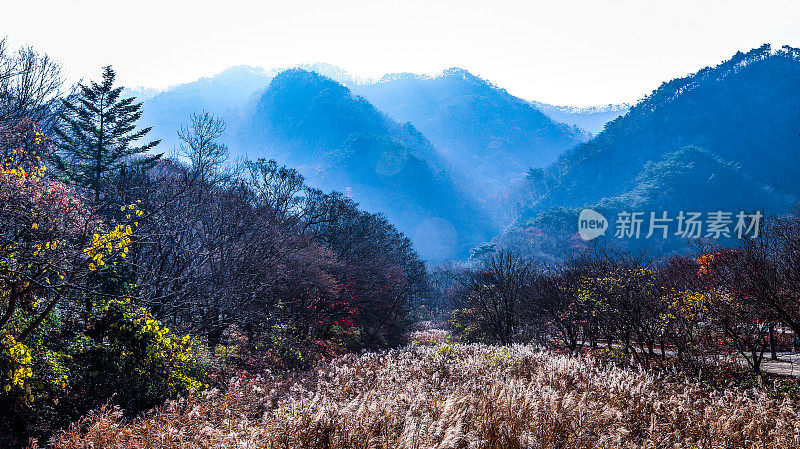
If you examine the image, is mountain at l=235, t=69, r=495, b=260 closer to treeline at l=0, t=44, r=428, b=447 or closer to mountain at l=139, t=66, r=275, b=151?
mountain at l=139, t=66, r=275, b=151

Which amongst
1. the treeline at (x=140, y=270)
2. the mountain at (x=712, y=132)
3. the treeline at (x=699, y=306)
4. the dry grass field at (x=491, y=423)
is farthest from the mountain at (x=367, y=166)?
the dry grass field at (x=491, y=423)

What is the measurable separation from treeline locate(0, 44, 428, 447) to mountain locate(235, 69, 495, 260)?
145314 millimetres

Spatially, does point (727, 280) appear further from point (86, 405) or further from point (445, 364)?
point (86, 405)

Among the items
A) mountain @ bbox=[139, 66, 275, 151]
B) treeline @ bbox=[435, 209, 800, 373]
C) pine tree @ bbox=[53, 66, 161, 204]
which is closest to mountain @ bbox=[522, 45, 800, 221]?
treeline @ bbox=[435, 209, 800, 373]

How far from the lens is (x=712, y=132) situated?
11600 cm

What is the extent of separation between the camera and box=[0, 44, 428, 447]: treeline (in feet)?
23.5

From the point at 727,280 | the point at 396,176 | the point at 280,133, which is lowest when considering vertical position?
the point at 727,280

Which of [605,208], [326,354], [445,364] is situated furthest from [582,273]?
[605,208]

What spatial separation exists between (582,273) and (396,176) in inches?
6954

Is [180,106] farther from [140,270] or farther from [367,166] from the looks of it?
[140,270]

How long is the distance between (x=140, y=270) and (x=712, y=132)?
496 ft

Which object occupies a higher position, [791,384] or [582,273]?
[582,273]

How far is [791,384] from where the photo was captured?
9.13 m

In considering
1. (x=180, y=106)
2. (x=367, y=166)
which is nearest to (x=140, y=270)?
(x=367, y=166)
